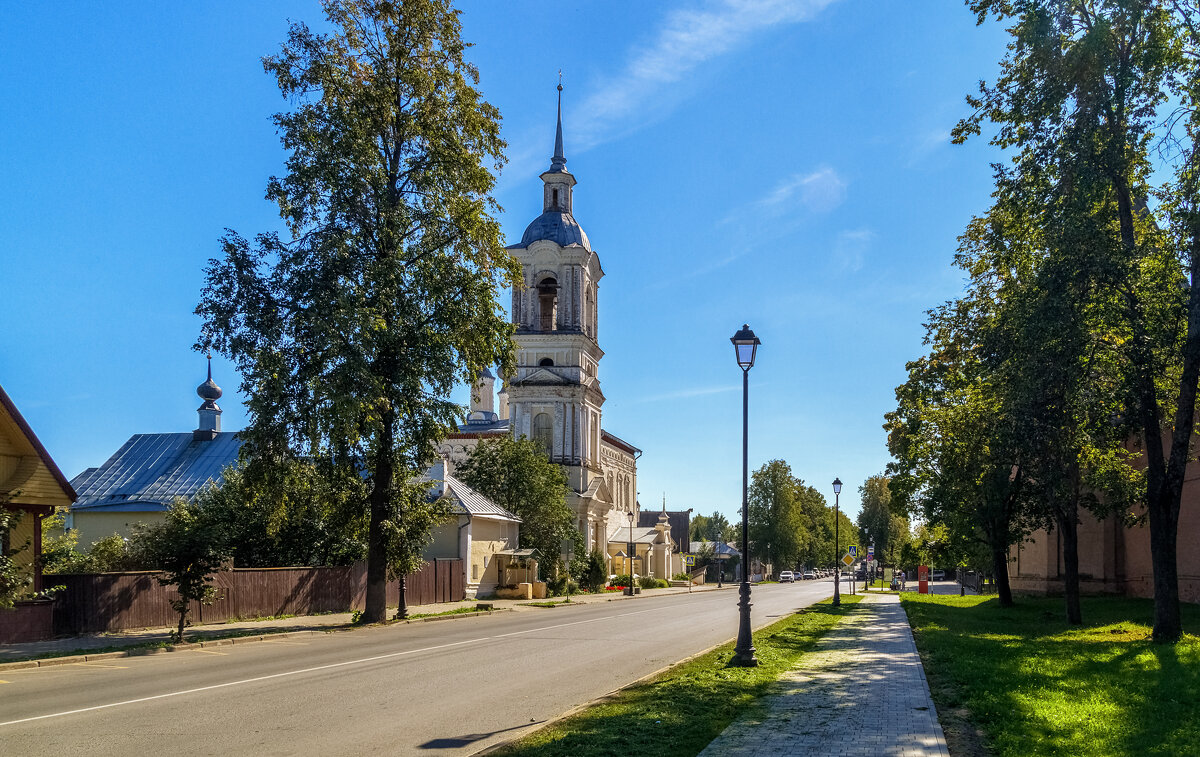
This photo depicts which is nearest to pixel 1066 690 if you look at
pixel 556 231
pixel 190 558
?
pixel 190 558

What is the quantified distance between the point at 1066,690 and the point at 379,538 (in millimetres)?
17851

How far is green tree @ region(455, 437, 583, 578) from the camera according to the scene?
166 ft

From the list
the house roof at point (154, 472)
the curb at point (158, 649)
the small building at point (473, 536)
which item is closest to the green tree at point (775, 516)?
the small building at point (473, 536)

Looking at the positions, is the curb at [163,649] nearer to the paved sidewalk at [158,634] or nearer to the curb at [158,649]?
the curb at [158,649]

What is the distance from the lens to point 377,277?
2286 centimetres

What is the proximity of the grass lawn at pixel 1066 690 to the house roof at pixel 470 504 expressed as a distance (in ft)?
77.8

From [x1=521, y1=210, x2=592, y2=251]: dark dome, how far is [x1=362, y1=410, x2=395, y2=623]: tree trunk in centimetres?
4353

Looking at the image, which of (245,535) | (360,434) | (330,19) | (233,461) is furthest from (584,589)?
(330,19)

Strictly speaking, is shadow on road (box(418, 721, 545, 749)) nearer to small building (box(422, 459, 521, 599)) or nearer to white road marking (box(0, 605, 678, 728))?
white road marking (box(0, 605, 678, 728))

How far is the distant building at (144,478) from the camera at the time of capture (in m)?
36.0

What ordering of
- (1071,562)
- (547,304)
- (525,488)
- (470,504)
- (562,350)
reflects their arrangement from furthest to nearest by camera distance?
1. (547,304)
2. (562,350)
3. (525,488)
4. (470,504)
5. (1071,562)

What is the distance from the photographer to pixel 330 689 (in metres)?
12.1

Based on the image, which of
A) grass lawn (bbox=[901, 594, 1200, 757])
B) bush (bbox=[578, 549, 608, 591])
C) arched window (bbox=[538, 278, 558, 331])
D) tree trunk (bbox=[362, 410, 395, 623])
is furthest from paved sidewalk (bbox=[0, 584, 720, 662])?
arched window (bbox=[538, 278, 558, 331])

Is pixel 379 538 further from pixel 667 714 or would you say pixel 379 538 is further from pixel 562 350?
pixel 562 350
